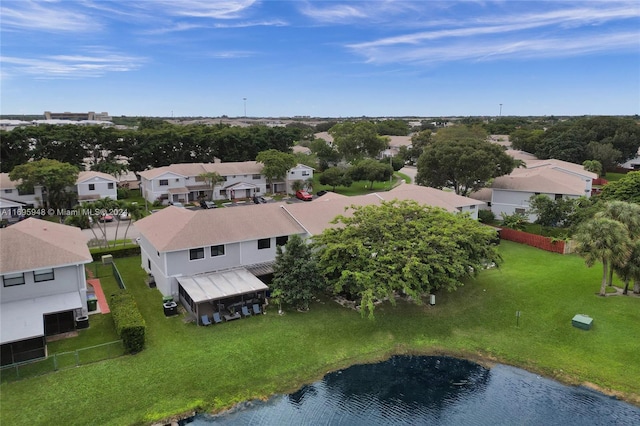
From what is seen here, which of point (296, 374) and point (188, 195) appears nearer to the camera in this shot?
point (296, 374)

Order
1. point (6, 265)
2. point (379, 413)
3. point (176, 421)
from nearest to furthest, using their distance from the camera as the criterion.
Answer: point (176, 421), point (379, 413), point (6, 265)

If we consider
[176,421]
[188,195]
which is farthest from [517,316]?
[188,195]

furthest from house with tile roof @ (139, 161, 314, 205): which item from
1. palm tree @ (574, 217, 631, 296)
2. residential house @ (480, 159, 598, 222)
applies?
palm tree @ (574, 217, 631, 296)

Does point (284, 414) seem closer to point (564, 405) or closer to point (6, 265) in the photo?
point (564, 405)

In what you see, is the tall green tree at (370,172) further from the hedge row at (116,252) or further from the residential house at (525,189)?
the hedge row at (116,252)

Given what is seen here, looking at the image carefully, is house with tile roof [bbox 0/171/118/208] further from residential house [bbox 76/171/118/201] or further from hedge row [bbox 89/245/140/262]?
hedge row [bbox 89/245/140/262]

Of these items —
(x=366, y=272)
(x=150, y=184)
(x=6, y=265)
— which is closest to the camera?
(x=6, y=265)
